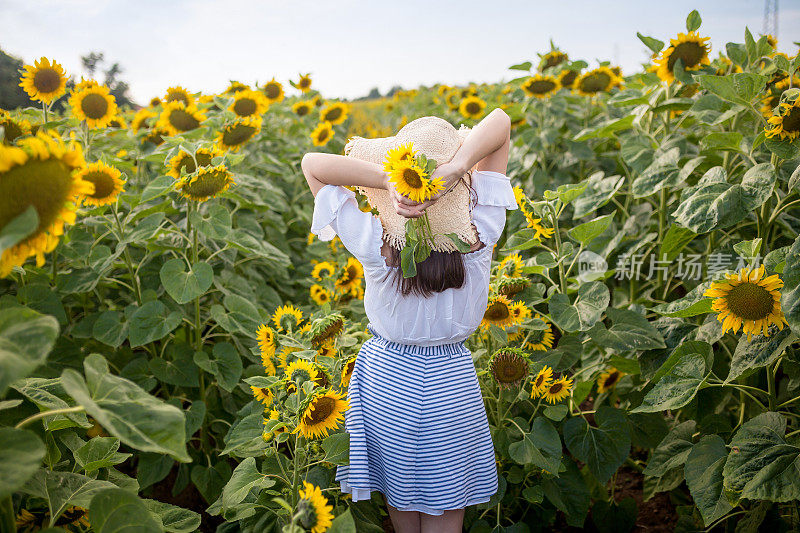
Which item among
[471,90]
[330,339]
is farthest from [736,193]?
[471,90]

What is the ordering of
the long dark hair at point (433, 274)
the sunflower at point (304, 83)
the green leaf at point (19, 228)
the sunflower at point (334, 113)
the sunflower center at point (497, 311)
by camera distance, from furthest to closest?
the sunflower at point (304, 83) < the sunflower at point (334, 113) < the sunflower center at point (497, 311) < the long dark hair at point (433, 274) < the green leaf at point (19, 228)

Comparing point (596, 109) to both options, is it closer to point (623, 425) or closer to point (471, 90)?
point (471, 90)

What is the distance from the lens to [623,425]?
2.04 m

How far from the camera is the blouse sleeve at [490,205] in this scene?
1.66 m

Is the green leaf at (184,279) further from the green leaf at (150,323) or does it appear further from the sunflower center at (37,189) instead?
the sunflower center at (37,189)

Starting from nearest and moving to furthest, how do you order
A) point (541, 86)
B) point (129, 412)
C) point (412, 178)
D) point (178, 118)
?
point (129, 412)
point (412, 178)
point (178, 118)
point (541, 86)

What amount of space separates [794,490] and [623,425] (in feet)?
1.95

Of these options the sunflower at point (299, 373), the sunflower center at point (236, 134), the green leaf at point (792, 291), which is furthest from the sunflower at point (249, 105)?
the green leaf at point (792, 291)

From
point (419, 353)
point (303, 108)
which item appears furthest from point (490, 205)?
point (303, 108)

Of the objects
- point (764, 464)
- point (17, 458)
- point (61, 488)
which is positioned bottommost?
point (764, 464)

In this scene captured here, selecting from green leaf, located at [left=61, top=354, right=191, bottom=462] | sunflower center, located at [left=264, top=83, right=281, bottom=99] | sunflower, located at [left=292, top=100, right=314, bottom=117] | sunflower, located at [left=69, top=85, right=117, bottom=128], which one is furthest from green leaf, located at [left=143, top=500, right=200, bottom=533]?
sunflower, located at [left=292, top=100, right=314, bottom=117]

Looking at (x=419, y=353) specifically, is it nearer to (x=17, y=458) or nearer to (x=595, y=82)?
(x=17, y=458)

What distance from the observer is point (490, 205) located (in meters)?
1.67

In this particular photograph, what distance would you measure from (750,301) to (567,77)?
2.39 metres
